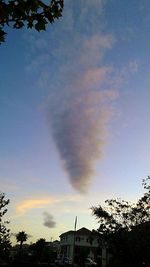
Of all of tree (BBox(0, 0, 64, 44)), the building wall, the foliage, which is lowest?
tree (BBox(0, 0, 64, 44))

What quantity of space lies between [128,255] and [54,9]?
1650 inches

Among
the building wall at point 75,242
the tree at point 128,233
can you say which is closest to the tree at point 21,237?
the building wall at point 75,242

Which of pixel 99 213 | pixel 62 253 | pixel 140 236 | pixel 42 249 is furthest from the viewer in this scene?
pixel 62 253

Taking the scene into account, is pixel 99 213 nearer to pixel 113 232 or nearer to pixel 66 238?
pixel 113 232

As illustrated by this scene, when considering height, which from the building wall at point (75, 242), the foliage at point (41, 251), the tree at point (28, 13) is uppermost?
the building wall at point (75, 242)

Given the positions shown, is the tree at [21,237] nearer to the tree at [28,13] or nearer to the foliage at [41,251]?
the foliage at [41,251]

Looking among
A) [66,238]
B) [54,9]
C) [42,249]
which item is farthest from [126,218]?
[66,238]

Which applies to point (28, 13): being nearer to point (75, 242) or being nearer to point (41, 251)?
point (41, 251)

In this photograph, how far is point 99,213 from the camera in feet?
170

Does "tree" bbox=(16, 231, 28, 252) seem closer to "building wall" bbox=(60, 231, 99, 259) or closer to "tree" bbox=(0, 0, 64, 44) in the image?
"building wall" bbox=(60, 231, 99, 259)

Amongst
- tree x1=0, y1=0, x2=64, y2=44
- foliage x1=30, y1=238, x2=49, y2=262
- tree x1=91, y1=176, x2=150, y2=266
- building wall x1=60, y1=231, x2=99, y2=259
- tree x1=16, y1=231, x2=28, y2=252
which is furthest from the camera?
tree x1=16, y1=231, x2=28, y2=252

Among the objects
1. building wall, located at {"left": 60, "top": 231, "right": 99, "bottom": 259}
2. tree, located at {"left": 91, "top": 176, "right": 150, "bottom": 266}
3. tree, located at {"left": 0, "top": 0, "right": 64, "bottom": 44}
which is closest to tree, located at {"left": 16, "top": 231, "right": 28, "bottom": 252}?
building wall, located at {"left": 60, "top": 231, "right": 99, "bottom": 259}

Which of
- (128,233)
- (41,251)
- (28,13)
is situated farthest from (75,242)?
(28,13)

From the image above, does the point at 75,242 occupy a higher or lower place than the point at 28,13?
higher
